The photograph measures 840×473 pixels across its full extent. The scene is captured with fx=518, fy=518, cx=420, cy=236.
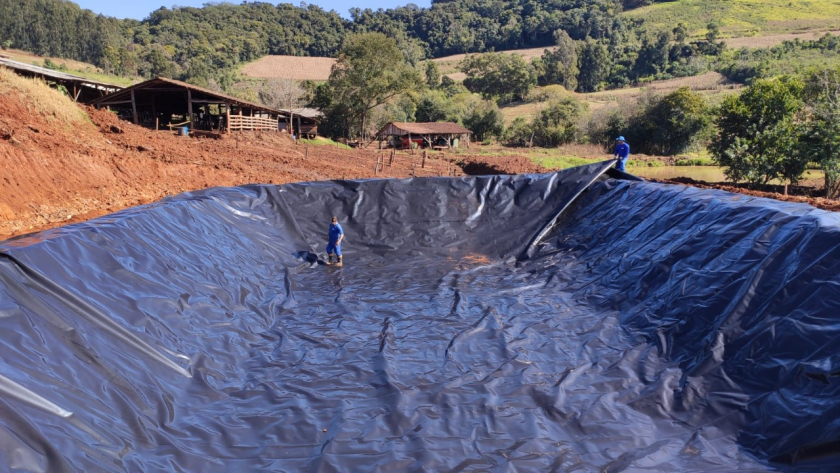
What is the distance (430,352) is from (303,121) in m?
38.0

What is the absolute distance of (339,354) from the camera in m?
5.16

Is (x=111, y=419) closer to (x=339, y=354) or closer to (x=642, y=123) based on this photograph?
(x=339, y=354)

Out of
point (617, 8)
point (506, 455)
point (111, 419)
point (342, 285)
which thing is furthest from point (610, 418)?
point (617, 8)

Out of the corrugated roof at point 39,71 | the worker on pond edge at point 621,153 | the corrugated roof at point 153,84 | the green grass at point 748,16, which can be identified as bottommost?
the worker on pond edge at point 621,153

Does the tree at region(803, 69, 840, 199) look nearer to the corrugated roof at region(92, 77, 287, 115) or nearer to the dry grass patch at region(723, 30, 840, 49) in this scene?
the corrugated roof at region(92, 77, 287, 115)

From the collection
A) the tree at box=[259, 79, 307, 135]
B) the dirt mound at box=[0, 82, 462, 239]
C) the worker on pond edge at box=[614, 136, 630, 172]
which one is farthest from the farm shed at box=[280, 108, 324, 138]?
the worker on pond edge at box=[614, 136, 630, 172]

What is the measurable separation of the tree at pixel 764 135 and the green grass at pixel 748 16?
72.5 metres

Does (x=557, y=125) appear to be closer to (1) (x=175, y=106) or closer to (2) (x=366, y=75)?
(2) (x=366, y=75)

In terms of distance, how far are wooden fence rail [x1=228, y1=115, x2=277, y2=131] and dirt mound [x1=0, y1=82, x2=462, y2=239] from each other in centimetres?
783

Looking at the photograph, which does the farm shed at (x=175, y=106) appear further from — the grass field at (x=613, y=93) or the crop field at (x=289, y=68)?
the crop field at (x=289, y=68)

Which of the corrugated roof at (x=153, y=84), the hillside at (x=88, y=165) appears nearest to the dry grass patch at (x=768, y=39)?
the corrugated roof at (x=153, y=84)

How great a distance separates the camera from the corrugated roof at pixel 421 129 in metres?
37.6

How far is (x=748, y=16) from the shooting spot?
90.4 metres

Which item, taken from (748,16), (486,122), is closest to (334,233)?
(486,122)
